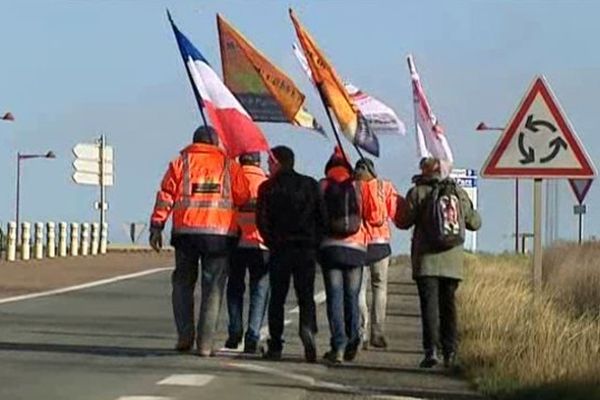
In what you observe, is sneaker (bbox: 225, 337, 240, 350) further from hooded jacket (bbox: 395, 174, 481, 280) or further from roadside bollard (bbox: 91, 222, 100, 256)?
roadside bollard (bbox: 91, 222, 100, 256)

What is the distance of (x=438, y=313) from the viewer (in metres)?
15.8

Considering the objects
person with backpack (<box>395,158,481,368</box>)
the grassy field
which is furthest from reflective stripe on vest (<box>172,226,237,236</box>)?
the grassy field

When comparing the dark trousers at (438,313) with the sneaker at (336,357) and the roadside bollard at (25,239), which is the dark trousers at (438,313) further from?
the roadside bollard at (25,239)

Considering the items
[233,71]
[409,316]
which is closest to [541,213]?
[233,71]

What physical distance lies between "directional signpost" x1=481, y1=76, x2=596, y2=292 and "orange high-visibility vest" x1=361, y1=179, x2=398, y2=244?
137 cm

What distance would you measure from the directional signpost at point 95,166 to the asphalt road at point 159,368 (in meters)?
32.8

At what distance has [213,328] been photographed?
629 inches

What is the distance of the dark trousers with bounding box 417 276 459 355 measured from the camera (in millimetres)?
15742

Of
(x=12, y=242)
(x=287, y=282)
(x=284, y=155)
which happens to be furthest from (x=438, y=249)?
(x=12, y=242)

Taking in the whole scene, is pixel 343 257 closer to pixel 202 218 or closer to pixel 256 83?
pixel 202 218

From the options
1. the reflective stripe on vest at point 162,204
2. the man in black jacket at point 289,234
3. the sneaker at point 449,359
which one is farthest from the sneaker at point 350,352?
the reflective stripe on vest at point 162,204

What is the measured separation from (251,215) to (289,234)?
2.13ft

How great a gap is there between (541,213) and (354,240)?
177 centimetres

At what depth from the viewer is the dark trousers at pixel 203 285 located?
1600 centimetres
